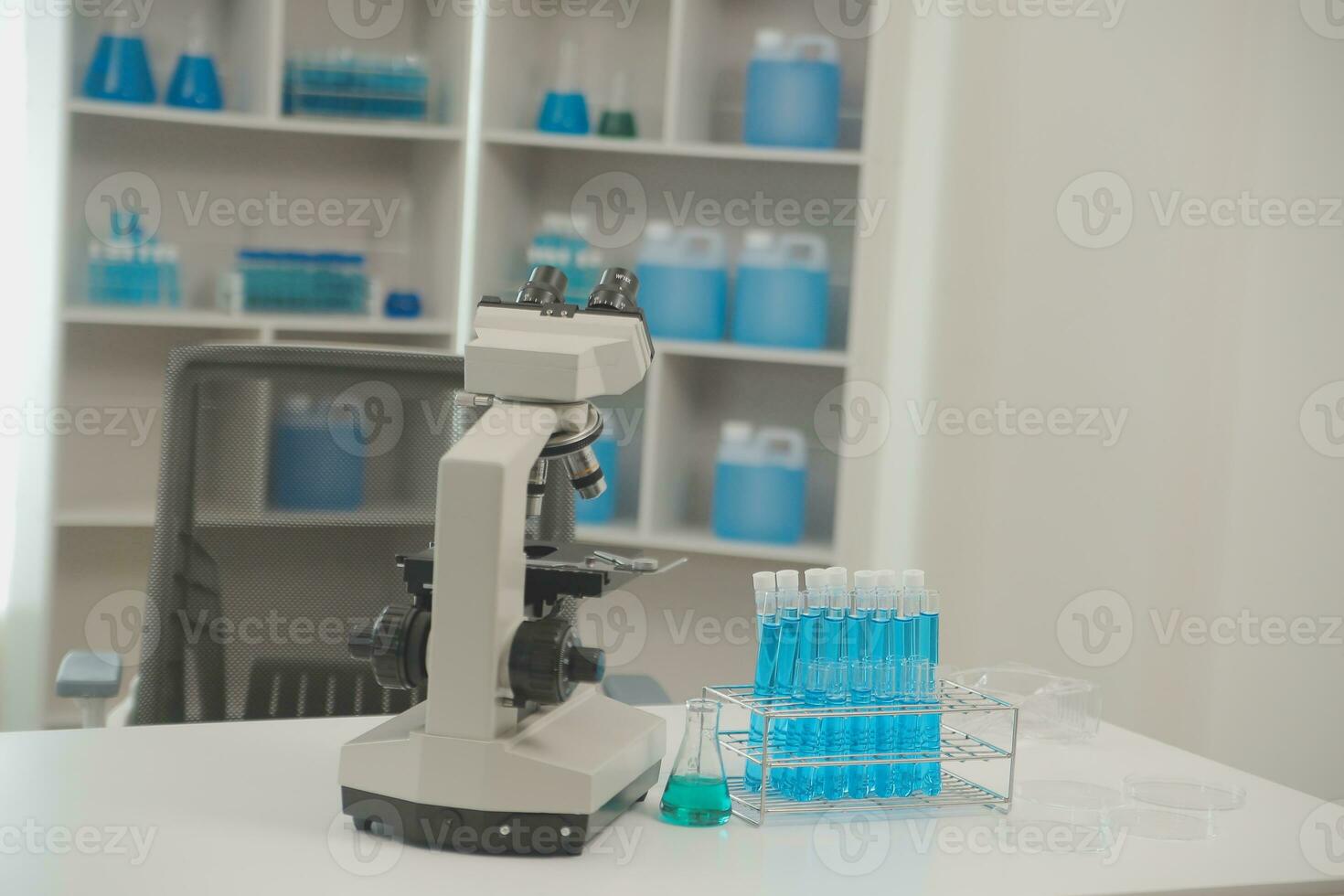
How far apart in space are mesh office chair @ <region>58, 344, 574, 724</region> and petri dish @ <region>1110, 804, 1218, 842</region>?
854 millimetres

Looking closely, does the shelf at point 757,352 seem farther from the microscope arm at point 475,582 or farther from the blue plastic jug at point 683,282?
the microscope arm at point 475,582

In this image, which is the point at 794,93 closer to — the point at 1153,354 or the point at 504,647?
the point at 1153,354

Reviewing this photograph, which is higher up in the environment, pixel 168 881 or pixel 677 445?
pixel 677 445

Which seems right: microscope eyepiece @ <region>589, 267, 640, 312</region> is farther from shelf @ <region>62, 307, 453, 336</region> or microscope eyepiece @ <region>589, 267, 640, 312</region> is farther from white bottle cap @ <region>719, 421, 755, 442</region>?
shelf @ <region>62, 307, 453, 336</region>

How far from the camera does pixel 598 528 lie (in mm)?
2760

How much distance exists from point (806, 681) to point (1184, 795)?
0.43 metres

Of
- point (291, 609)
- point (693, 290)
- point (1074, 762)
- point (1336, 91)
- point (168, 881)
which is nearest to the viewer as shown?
point (168, 881)

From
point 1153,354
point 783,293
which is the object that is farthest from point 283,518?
point 1153,354

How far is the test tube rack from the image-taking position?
1.14 metres

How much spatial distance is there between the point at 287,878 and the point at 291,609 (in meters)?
0.77

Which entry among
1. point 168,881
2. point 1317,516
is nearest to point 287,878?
point 168,881

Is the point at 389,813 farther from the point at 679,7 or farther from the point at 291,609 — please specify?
the point at 679,7

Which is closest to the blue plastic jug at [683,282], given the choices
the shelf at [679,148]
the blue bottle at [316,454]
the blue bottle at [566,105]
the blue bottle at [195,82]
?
the shelf at [679,148]

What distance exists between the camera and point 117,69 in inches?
103
